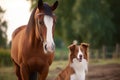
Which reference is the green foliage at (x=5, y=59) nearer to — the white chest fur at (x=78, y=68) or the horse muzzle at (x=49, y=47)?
the white chest fur at (x=78, y=68)

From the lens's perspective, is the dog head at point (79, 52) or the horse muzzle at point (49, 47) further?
the dog head at point (79, 52)

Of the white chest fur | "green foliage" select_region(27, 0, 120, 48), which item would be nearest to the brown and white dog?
the white chest fur

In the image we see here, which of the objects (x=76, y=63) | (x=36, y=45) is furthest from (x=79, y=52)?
(x=36, y=45)

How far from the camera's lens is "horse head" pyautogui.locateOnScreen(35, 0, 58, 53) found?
7.25 m

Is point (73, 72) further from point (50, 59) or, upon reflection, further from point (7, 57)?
point (7, 57)

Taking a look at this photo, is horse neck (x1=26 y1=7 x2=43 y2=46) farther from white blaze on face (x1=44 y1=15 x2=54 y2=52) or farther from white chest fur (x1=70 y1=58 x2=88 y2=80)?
white chest fur (x1=70 y1=58 x2=88 y2=80)

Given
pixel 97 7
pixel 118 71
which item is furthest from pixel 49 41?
pixel 97 7

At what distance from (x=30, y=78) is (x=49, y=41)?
57.9 inches

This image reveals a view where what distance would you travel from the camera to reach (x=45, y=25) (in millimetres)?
7465

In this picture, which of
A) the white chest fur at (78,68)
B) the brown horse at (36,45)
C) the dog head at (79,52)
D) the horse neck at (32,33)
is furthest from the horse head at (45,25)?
the white chest fur at (78,68)

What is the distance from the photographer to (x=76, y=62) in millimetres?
8500

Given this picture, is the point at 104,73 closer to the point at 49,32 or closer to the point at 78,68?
the point at 78,68

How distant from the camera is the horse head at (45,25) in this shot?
7.25m

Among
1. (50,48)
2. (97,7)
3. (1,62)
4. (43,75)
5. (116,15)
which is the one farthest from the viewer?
(116,15)
